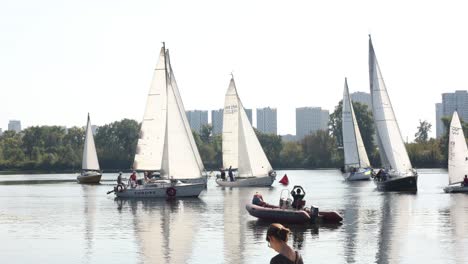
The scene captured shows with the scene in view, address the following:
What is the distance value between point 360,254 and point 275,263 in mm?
20561

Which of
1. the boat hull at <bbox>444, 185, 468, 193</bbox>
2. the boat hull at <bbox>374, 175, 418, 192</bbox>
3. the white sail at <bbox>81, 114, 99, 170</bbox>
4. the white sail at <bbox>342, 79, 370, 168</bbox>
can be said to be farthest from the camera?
the white sail at <bbox>81, 114, 99, 170</bbox>

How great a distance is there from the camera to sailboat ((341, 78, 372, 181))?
398 ft

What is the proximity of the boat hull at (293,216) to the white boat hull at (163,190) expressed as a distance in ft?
72.7

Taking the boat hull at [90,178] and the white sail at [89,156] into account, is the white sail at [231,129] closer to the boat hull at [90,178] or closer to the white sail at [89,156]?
the boat hull at [90,178]

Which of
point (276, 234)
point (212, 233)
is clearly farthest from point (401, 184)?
point (276, 234)

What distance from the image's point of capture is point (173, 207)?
63500mm

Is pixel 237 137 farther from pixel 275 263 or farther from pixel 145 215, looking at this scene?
pixel 275 263

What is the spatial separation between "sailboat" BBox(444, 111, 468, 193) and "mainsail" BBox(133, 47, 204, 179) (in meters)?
21.4

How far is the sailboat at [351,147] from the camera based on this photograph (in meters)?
121

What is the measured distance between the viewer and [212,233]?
145 feet

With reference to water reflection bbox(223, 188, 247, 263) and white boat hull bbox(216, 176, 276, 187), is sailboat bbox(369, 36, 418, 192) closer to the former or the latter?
water reflection bbox(223, 188, 247, 263)

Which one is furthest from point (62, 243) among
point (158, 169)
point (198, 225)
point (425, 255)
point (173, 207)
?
point (158, 169)

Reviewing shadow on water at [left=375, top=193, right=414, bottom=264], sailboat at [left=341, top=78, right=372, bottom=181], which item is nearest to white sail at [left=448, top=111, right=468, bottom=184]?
shadow on water at [left=375, top=193, right=414, bottom=264]

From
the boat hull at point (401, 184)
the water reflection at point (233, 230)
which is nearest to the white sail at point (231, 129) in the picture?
the boat hull at point (401, 184)
